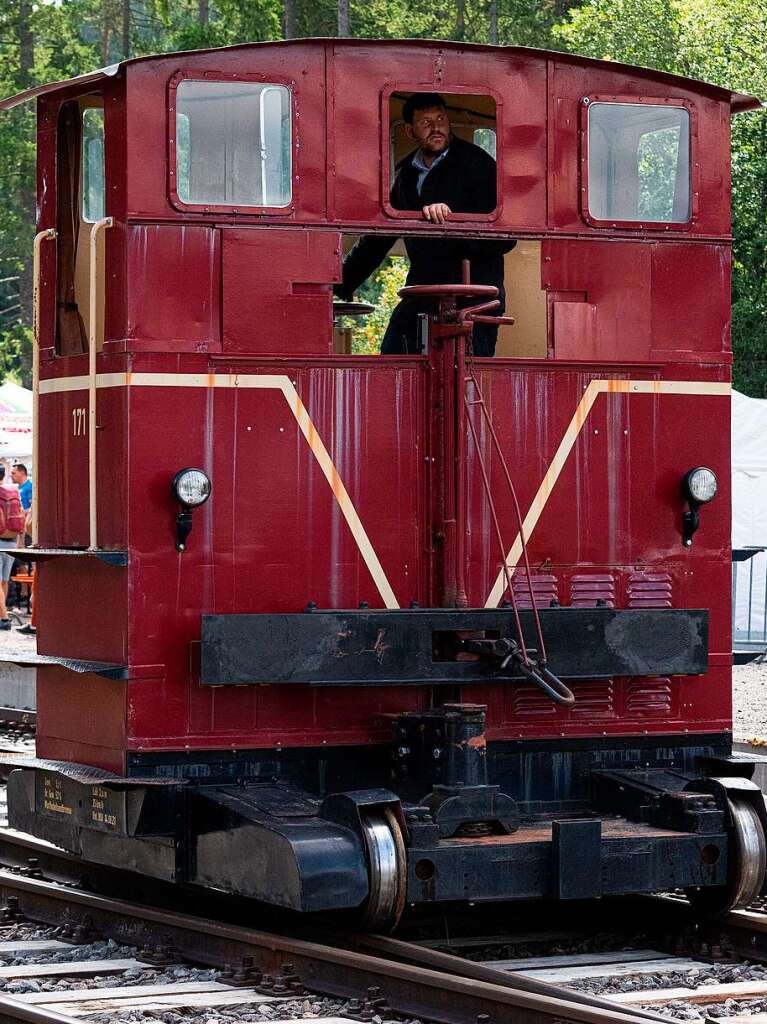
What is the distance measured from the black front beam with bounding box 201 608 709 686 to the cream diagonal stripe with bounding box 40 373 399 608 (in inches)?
9.9

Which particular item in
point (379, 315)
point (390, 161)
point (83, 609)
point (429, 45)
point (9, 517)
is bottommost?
point (83, 609)

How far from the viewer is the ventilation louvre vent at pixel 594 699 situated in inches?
322

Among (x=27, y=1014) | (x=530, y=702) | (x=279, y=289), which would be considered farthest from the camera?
(x=530, y=702)

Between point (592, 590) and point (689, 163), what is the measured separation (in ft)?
6.63

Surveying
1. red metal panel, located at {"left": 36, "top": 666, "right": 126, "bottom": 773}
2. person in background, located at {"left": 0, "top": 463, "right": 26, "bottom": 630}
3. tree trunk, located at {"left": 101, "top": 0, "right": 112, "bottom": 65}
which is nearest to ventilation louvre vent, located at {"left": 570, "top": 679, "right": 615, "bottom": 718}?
red metal panel, located at {"left": 36, "top": 666, "right": 126, "bottom": 773}

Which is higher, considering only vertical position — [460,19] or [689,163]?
[460,19]

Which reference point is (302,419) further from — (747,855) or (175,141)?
(747,855)

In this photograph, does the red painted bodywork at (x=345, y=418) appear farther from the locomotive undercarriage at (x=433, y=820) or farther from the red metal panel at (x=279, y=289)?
the locomotive undercarriage at (x=433, y=820)

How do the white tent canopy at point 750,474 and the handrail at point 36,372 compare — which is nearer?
the handrail at point 36,372

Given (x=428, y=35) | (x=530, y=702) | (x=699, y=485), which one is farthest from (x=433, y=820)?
(x=428, y=35)

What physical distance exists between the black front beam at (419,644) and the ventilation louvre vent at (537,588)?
0.72ft

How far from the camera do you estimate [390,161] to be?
8.12 meters

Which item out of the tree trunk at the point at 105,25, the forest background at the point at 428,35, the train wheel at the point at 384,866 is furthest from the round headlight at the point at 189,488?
the tree trunk at the point at 105,25

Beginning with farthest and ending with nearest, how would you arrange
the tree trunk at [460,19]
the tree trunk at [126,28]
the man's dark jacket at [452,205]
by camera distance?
1. the tree trunk at [126,28]
2. the tree trunk at [460,19]
3. the man's dark jacket at [452,205]
